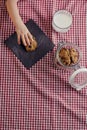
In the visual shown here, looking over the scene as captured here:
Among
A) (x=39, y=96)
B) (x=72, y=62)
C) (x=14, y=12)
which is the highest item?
(x=14, y=12)

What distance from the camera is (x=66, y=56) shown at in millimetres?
1233

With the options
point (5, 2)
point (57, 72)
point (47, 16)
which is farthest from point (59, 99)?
point (5, 2)

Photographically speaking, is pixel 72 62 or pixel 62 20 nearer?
pixel 72 62

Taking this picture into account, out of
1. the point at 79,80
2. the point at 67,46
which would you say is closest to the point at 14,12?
the point at 67,46

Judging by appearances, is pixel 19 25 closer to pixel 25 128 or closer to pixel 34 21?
pixel 34 21

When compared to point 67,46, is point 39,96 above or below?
below

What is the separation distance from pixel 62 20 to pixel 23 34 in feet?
0.56

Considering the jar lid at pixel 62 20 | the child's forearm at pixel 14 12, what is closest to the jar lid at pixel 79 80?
the jar lid at pixel 62 20

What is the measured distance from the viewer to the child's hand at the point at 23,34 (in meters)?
1.28

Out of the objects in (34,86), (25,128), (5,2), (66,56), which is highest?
(5,2)

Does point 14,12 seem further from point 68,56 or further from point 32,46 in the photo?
point 68,56

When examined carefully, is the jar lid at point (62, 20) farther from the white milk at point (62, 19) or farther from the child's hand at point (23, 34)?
the child's hand at point (23, 34)

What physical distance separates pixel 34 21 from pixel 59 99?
0.32 metres

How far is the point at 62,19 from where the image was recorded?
4.42 ft
